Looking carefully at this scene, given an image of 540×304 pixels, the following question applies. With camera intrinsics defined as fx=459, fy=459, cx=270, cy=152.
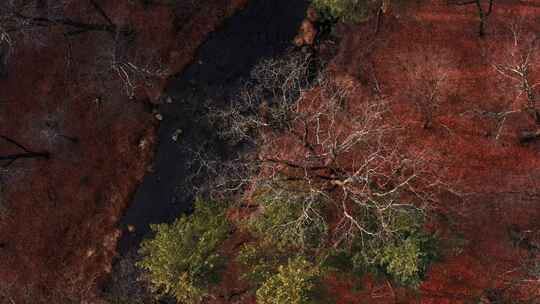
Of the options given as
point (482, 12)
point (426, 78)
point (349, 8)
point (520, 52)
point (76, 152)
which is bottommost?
point (76, 152)

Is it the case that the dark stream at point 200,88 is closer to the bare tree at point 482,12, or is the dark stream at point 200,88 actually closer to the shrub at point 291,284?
the bare tree at point 482,12

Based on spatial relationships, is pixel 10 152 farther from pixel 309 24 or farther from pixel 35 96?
pixel 309 24

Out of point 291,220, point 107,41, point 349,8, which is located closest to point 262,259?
point 291,220

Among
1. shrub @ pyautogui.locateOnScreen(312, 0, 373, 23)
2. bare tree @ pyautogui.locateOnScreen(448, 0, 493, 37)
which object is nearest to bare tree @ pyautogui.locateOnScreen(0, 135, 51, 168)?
shrub @ pyautogui.locateOnScreen(312, 0, 373, 23)

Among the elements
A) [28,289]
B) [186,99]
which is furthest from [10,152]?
[186,99]

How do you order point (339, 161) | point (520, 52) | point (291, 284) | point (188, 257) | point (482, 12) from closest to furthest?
1. point (291, 284)
2. point (188, 257)
3. point (339, 161)
4. point (520, 52)
5. point (482, 12)

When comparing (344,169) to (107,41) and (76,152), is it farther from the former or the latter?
(107,41)

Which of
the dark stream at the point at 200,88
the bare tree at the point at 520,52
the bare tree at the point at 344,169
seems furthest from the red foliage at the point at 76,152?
the bare tree at the point at 520,52
